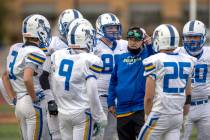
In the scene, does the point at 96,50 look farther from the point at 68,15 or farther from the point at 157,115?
the point at 157,115

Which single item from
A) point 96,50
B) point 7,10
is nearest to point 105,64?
point 96,50

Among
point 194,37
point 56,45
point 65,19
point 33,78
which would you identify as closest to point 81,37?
point 33,78

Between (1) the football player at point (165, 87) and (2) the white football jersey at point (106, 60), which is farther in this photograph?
(2) the white football jersey at point (106, 60)

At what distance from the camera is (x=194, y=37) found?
31.9ft

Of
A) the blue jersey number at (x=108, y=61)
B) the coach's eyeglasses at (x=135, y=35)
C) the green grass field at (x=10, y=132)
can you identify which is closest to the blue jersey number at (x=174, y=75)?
the coach's eyeglasses at (x=135, y=35)

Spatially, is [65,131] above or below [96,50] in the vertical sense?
below

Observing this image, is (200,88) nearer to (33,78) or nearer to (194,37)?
(194,37)

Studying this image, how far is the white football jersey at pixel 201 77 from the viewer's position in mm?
9836

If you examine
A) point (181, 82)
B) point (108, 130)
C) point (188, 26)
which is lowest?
point (108, 130)

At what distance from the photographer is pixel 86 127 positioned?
8281mm

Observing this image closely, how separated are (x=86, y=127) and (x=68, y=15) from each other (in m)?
2.30

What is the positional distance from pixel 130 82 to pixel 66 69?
1364 mm

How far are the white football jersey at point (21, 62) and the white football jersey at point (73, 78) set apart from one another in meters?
0.41

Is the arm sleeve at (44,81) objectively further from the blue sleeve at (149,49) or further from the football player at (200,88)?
the football player at (200,88)
